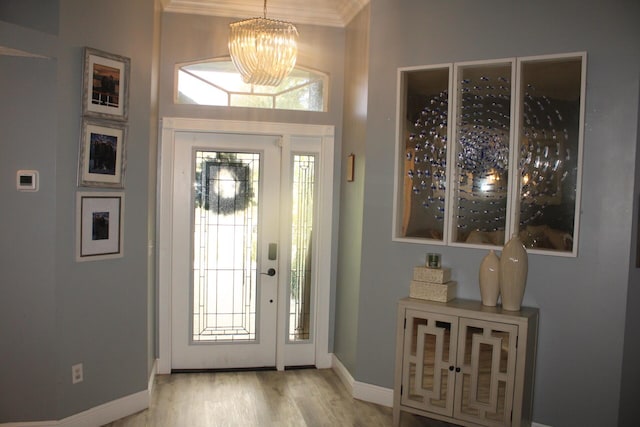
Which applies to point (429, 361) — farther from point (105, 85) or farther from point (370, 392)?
point (105, 85)

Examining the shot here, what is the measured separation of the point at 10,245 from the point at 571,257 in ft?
10.8

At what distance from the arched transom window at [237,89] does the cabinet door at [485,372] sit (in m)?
2.35

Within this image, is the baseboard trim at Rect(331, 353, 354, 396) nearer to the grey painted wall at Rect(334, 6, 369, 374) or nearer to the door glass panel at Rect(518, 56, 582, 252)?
the grey painted wall at Rect(334, 6, 369, 374)

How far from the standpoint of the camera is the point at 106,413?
133 inches

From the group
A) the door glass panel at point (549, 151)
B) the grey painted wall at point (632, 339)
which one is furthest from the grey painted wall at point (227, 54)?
the grey painted wall at point (632, 339)

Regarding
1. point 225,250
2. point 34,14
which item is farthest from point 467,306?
point 34,14

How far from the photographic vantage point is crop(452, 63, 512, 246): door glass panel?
3.33 m

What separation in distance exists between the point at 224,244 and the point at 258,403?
1.34 metres

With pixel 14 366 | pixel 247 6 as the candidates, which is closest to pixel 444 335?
pixel 14 366

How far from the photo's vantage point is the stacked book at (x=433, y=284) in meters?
3.35

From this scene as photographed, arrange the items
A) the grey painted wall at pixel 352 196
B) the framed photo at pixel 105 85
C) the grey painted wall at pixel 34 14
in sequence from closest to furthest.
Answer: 1. the grey painted wall at pixel 34 14
2. the framed photo at pixel 105 85
3. the grey painted wall at pixel 352 196

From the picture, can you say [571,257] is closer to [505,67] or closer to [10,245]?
[505,67]

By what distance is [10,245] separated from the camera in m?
2.99

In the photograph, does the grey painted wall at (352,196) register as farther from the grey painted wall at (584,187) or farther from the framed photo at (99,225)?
the framed photo at (99,225)
